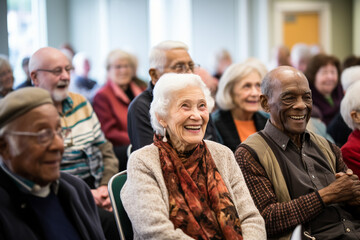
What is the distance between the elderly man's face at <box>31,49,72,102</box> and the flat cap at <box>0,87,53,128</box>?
136 cm

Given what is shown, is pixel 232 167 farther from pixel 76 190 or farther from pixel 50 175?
pixel 50 175

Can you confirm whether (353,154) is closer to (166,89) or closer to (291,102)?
(291,102)

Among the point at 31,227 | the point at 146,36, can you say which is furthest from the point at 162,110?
the point at 146,36

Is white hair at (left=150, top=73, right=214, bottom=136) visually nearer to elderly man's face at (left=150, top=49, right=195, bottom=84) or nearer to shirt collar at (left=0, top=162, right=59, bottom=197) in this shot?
shirt collar at (left=0, top=162, right=59, bottom=197)

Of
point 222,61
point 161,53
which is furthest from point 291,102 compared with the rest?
point 222,61

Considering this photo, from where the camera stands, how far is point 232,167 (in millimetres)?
2135

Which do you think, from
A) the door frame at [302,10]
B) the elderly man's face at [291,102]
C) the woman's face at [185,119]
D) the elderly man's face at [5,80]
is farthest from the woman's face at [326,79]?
the door frame at [302,10]

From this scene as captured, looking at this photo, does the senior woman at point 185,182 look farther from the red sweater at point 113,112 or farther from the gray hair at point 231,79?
the red sweater at point 113,112

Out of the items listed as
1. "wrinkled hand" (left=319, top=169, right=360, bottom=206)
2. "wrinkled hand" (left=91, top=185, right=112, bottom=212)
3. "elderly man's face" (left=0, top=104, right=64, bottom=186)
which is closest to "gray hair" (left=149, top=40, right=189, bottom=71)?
"wrinkled hand" (left=91, top=185, right=112, bottom=212)

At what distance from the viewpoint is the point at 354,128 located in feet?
Answer: 8.95

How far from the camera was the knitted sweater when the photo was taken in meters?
1.85

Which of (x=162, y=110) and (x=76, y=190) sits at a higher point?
(x=162, y=110)

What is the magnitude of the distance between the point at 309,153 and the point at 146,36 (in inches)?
262

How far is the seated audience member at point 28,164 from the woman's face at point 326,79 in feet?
11.8
